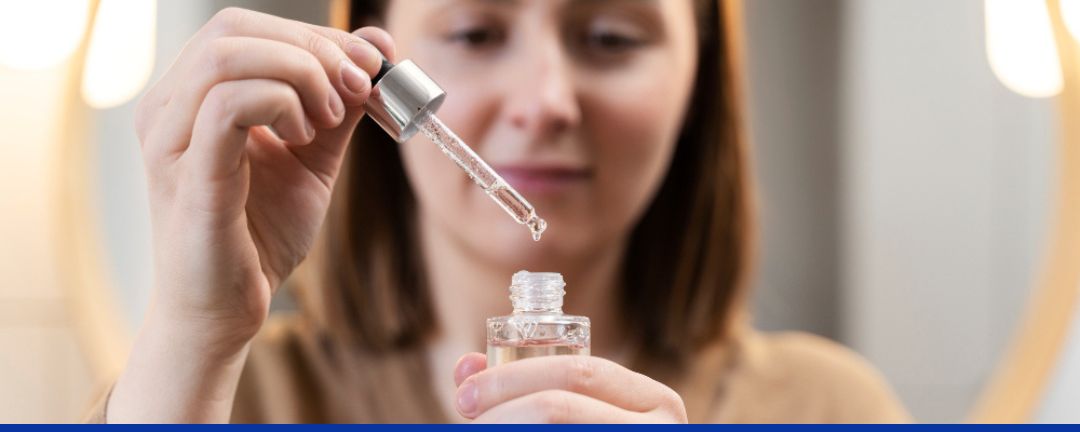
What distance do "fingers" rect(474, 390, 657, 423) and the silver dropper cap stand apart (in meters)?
0.10

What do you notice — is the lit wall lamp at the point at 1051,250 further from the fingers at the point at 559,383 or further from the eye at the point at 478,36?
the fingers at the point at 559,383

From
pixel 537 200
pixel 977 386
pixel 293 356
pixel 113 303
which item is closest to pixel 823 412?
pixel 977 386

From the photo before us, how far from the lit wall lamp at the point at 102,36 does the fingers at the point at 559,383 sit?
543 millimetres

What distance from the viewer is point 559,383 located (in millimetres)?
268

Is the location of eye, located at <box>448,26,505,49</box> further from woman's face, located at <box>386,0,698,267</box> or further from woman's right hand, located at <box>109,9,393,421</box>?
woman's right hand, located at <box>109,9,393,421</box>

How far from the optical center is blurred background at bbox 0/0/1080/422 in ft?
2.30

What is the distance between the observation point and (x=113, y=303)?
2.28 feet

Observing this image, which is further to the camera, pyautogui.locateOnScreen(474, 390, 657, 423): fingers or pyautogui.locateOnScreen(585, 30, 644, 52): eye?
pyautogui.locateOnScreen(585, 30, 644, 52): eye

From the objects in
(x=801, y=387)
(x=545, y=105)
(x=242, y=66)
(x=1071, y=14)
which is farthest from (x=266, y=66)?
(x=1071, y=14)

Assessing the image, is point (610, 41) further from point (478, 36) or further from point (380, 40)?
point (380, 40)

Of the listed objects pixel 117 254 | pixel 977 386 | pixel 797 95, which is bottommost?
pixel 977 386

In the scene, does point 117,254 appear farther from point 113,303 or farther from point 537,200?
point 537,200

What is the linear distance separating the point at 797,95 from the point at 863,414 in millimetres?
249

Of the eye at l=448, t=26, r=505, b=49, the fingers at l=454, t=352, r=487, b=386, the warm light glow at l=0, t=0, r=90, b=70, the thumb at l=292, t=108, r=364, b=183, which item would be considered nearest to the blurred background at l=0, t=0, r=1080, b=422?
the warm light glow at l=0, t=0, r=90, b=70
